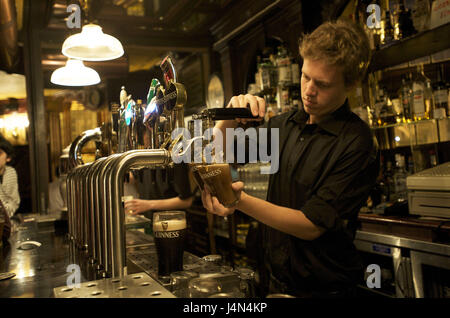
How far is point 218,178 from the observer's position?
3.13ft

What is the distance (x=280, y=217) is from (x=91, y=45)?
1.86 metres

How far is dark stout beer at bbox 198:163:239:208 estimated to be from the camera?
37.0 inches

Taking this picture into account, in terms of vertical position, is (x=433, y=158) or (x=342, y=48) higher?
(x=342, y=48)

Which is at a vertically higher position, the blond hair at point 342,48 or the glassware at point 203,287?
the blond hair at point 342,48

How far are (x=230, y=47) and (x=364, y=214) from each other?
2416 mm

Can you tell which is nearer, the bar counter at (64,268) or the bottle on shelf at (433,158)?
the bar counter at (64,268)

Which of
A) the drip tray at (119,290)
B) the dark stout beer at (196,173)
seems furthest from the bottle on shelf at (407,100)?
the drip tray at (119,290)

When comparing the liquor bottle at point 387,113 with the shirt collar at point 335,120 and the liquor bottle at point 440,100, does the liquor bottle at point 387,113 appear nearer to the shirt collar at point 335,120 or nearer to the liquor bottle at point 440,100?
the liquor bottle at point 440,100

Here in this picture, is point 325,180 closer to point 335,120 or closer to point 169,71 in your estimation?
point 335,120

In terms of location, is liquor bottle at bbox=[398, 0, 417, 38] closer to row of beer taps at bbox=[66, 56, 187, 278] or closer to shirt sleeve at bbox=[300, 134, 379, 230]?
shirt sleeve at bbox=[300, 134, 379, 230]

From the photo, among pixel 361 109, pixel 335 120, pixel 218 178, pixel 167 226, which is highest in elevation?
pixel 361 109

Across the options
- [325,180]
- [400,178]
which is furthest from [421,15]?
[325,180]

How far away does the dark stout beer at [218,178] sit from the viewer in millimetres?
941

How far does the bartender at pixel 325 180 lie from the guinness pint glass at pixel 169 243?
267mm
